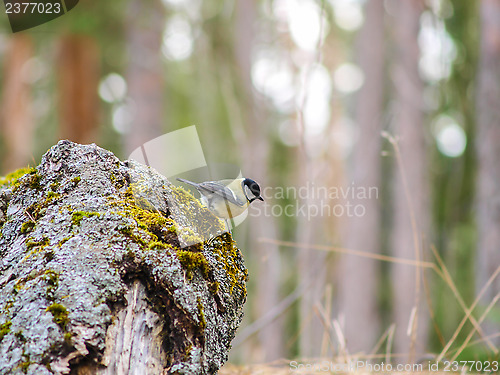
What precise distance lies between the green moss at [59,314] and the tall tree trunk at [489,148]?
18.1 feet

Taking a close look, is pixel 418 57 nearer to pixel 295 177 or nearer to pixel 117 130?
pixel 295 177

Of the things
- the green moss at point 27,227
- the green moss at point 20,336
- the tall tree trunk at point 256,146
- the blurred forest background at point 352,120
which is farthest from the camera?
the tall tree trunk at point 256,146

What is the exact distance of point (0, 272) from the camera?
138 cm

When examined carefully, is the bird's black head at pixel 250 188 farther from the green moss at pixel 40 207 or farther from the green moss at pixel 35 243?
the green moss at pixel 35 243

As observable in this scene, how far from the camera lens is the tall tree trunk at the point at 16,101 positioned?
11531 mm

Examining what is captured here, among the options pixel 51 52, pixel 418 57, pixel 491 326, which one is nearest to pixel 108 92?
pixel 51 52

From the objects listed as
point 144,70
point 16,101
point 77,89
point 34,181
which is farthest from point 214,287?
point 16,101

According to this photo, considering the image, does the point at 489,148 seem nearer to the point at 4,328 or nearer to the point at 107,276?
the point at 107,276

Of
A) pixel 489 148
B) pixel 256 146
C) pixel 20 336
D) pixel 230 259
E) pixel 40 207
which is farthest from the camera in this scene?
pixel 256 146

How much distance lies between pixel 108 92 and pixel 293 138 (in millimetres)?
5939

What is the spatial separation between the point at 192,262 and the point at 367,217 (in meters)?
7.78

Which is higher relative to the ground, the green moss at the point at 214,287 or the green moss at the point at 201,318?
the green moss at the point at 214,287

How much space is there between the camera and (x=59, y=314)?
1.22 meters

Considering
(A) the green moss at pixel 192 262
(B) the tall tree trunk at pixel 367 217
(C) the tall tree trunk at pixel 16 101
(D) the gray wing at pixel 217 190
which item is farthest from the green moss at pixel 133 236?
(C) the tall tree trunk at pixel 16 101
